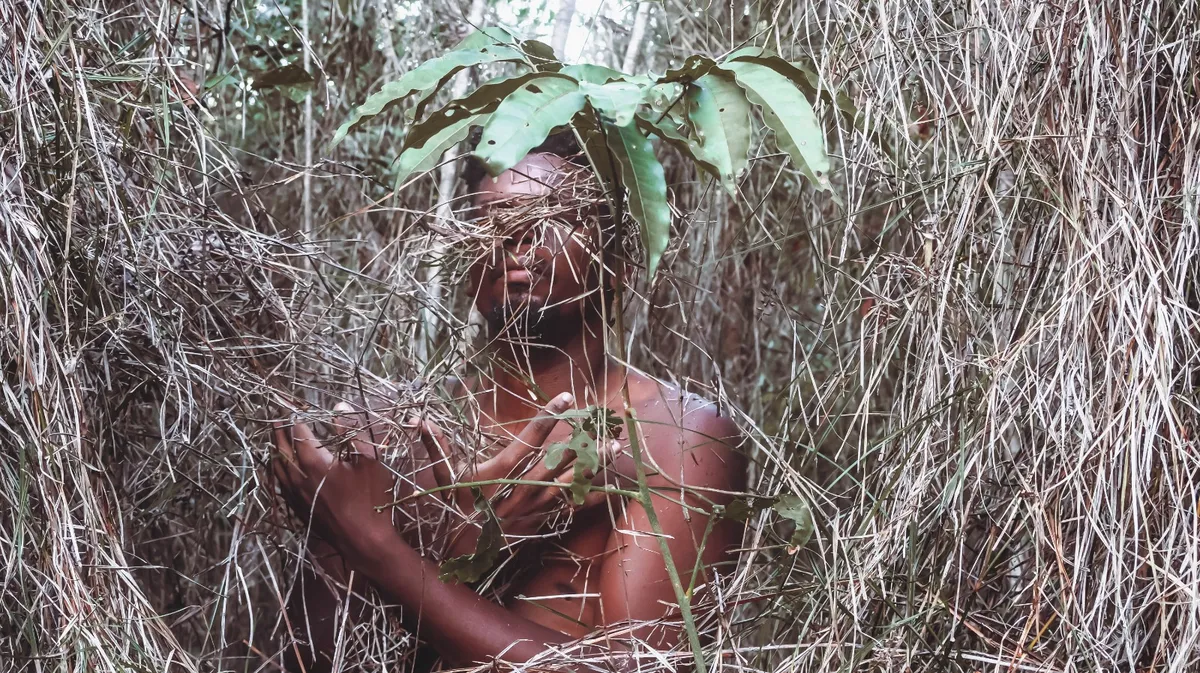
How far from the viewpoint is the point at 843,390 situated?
1.57m

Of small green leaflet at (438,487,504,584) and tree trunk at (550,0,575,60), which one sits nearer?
small green leaflet at (438,487,504,584)

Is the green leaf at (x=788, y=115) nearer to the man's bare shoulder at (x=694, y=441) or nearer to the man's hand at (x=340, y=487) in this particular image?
the man's bare shoulder at (x=694, y=441)

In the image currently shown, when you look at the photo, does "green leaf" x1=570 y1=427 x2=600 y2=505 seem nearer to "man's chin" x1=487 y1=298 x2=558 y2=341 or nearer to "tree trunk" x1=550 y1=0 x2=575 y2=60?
"man's chin" x1=487 y1=298 x2=558 y2=341

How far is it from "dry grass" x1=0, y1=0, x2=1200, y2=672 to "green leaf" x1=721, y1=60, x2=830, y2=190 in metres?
0.26

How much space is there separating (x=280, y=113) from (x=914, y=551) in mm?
1769

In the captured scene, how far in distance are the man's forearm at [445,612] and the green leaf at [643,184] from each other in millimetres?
561

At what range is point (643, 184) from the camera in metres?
1.24

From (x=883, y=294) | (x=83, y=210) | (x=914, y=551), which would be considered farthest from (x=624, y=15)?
(x=914, y=551)

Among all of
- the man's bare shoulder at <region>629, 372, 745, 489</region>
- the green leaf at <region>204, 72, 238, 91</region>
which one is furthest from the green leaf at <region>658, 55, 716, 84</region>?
the green leaf at <region>204, 72, 238, 91</region>

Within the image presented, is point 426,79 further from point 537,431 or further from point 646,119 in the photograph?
point 537,431

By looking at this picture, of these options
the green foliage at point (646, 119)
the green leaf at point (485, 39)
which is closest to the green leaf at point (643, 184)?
the green foliage at point (646, 119)

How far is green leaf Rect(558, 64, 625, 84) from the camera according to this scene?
4.22 feet

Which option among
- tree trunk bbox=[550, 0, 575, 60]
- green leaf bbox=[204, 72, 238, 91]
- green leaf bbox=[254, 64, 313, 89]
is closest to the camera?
green leaf bbox=[204, 72, 238, 91]

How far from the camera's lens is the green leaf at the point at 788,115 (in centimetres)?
122
